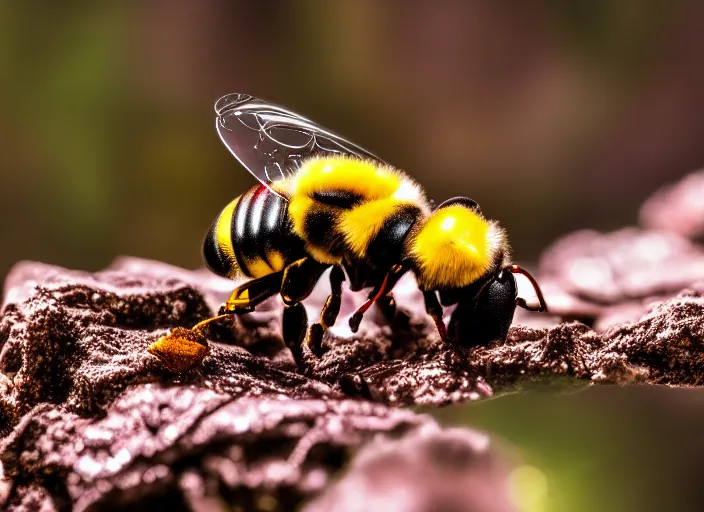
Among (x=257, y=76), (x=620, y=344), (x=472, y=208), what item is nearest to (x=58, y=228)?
(x=257, y=76)

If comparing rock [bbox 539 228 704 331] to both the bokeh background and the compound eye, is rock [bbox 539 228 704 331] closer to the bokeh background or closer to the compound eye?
the compound eye

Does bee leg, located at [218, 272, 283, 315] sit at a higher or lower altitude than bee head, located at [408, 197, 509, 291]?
lower

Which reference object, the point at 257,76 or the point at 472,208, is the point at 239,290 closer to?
the point at 472,208

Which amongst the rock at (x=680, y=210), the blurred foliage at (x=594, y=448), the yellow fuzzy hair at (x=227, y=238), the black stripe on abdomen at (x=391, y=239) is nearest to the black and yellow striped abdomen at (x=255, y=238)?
the yellow fuzzy hair at (x=227, y=238)

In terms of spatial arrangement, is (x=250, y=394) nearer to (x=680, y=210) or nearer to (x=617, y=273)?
(x=617, y=273)

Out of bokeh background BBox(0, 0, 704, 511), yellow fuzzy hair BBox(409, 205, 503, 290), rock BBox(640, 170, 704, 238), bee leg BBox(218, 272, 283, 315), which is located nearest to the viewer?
yellow fuzzy hair BBox(409, 205, 503, 290)

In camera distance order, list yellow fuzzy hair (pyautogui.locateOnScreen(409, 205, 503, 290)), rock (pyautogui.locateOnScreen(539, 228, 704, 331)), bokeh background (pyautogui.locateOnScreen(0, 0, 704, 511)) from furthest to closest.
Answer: bokeh background (pyautogui.locateOnScreen(0, 0, 704, 511)), rock (pyautogui.locateOnScreen(539, 228, 704, 331)), yellow fuzzy hair (pyautogui.locateOnScreen(409, 205, 503, 290))

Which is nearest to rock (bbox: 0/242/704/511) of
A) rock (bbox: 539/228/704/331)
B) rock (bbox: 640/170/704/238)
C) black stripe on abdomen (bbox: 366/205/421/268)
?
black stripe on abdomen (bbox: 366/205/421/268)

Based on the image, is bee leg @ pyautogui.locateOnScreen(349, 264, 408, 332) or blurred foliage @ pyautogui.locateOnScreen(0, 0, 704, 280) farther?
blurred foliage @ pyautogui.locateOnScreen(0, 0, 704, 280)

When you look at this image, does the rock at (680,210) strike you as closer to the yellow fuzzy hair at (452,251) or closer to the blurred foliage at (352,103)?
the blurred foliage at (352,103)
